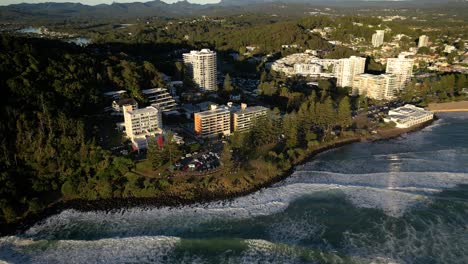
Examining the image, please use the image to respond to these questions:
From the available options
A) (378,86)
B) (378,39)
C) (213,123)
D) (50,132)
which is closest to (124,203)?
(50,132)

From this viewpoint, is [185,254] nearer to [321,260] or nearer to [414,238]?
[321,260]

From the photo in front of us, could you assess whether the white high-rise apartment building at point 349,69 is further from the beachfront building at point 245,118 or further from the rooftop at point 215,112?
the rooftop at point 215,112

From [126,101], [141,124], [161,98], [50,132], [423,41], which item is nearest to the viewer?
[50,132]

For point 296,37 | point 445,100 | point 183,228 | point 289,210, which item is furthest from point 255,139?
point 296,37

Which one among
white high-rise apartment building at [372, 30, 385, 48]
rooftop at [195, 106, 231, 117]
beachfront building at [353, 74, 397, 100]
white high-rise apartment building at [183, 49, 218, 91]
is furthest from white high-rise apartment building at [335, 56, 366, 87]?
white high-rise apartment building at [372, 30, 385, 48]

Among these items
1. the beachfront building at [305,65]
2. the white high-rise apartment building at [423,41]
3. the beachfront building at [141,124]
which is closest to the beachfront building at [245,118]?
the beachfront building at [141,124]

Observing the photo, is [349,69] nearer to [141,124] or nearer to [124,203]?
[141,124]
